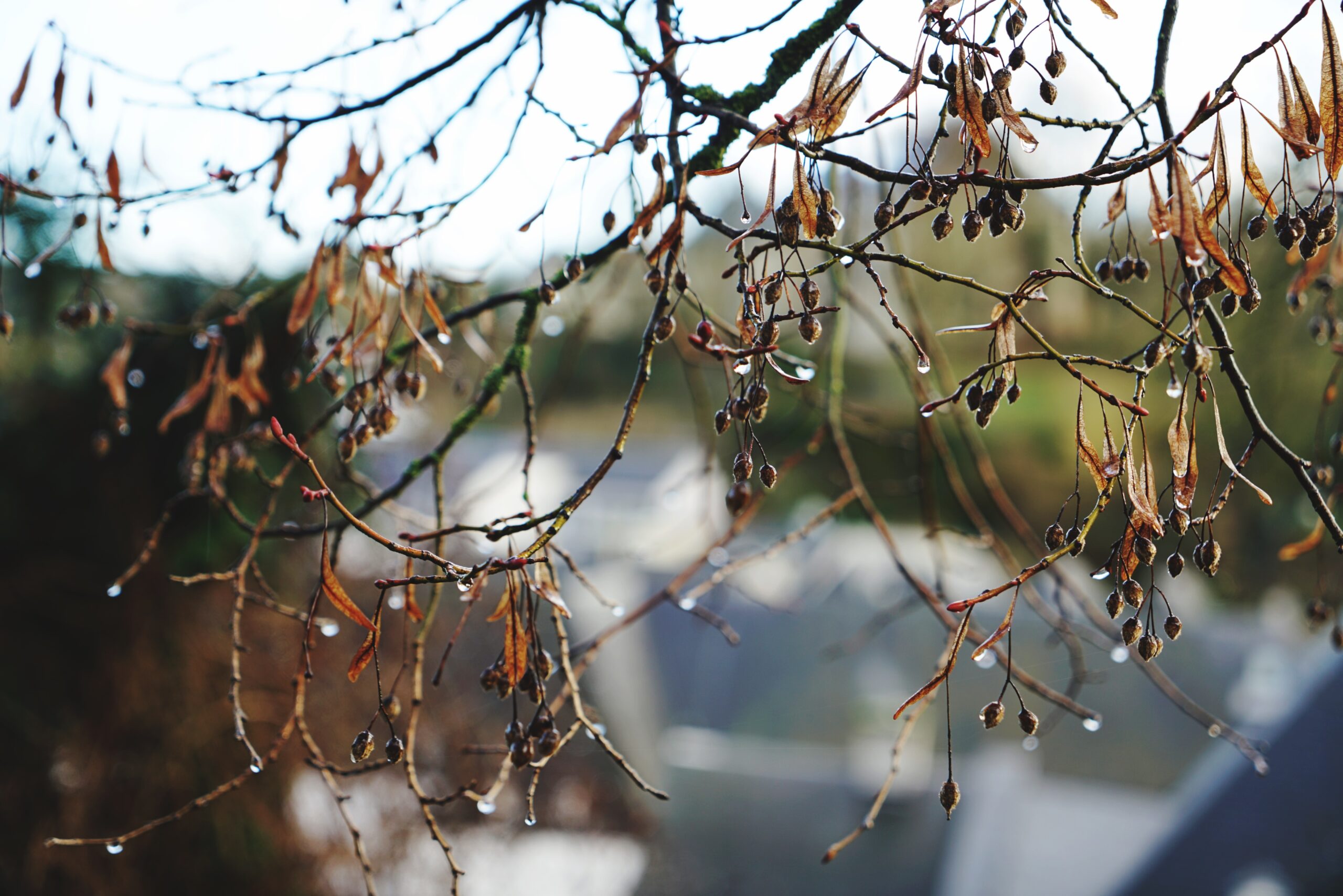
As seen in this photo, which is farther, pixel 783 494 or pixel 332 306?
pixel 783 494

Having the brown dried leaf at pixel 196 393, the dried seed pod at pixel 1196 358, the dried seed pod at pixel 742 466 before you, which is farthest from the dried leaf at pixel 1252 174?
the brown dried leaf at pixel 196 393

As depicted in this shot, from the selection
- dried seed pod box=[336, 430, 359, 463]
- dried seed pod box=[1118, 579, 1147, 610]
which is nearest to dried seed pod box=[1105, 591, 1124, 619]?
dried seed pod box=[1118, 579, 1147, 610]

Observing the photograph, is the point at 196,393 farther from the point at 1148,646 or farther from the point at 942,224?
the point at 1148,646

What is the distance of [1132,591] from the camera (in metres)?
0.54

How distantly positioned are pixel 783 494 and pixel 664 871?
4039 millimetres

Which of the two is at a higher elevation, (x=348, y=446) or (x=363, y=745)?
(x=348, y=446)

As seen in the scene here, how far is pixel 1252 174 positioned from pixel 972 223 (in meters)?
0.19

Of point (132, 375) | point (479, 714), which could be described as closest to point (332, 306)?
point (132, 375)

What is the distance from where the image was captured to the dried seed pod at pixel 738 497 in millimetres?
607

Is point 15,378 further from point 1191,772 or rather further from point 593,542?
point 1191,772

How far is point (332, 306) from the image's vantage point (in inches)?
33.5

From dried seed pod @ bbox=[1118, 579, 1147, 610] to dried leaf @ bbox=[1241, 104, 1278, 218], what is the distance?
0.27m

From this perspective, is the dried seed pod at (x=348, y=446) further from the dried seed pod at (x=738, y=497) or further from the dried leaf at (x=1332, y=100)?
the dried leaf at (x=1332, y=100)

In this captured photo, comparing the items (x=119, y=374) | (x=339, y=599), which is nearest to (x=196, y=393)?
(x=119, y=374)
